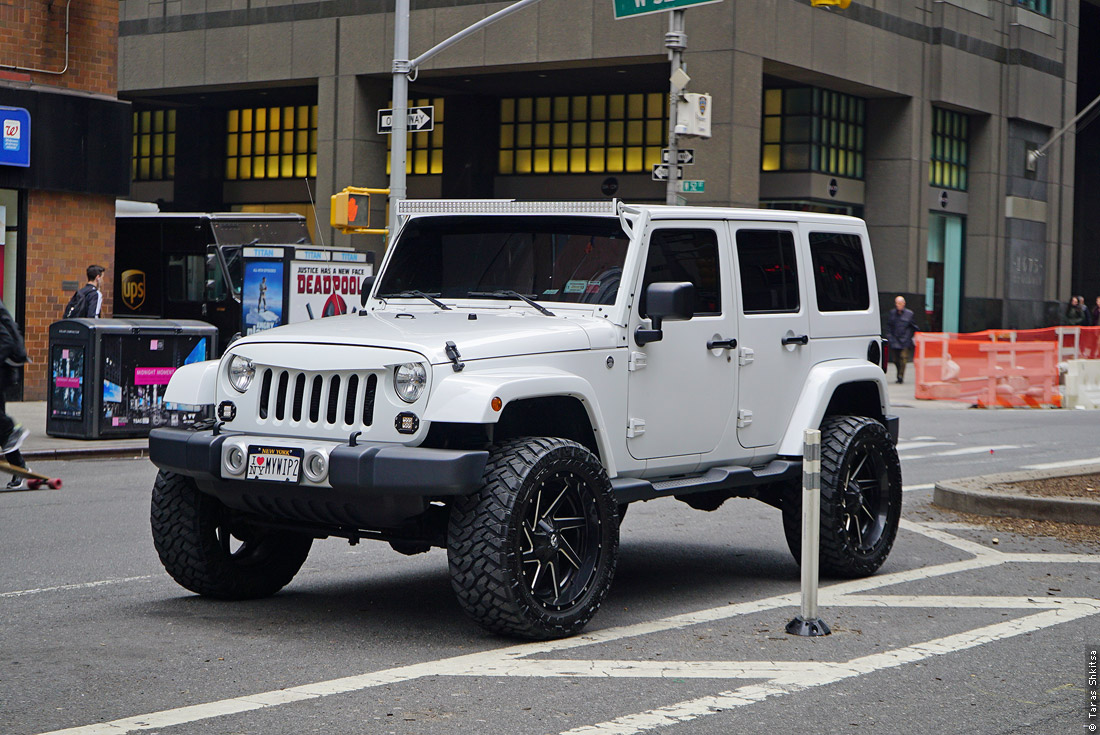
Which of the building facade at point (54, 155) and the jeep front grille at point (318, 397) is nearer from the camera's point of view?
the jeep front grille at point (318, 397)

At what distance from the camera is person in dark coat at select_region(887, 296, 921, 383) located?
28328 mm

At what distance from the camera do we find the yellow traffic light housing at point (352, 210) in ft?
66.3

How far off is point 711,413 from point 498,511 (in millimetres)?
1878

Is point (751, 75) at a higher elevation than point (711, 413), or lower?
higher

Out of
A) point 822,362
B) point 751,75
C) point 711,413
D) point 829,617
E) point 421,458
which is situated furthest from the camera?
point 751,75

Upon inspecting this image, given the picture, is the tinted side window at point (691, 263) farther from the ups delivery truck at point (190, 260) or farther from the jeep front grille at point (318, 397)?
the ups delivery truck at point (190, 260)

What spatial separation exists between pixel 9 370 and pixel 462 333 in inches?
252

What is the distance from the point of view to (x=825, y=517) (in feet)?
26.5

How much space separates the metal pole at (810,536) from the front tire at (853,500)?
139cm

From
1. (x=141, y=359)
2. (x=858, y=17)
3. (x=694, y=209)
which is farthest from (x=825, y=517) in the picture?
(x=858, y=17)

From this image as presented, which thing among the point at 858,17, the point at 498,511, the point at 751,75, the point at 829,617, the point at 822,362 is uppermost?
the point at 858,17

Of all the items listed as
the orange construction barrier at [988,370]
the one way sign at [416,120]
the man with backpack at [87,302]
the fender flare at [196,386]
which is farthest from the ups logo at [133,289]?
the fender flare at [196,386]

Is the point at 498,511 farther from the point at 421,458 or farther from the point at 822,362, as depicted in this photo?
the point at 822,362

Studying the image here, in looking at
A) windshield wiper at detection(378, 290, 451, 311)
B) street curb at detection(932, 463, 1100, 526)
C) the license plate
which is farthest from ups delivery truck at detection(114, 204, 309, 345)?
the license plate
